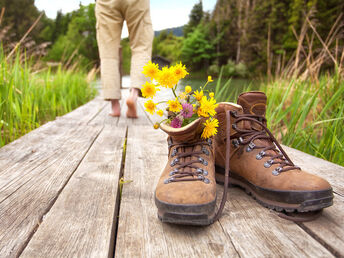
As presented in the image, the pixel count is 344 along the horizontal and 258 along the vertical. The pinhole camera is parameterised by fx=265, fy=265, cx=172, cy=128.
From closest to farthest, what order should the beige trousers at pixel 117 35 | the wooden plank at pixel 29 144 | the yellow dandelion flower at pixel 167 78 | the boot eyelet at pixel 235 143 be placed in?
1. the yellow dandelion flower at pixel 167 78
2. the boot eyelet at pixel 235 143
3. the wooden plank at pixel 29 144
4. the beige trousers at pixel 117 35

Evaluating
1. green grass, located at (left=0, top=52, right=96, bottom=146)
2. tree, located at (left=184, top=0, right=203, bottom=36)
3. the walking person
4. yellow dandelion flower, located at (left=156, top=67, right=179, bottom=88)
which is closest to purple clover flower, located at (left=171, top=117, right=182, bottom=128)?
yellow dandelion flower, located at (left=156, top=67, right=179, bottom=88)

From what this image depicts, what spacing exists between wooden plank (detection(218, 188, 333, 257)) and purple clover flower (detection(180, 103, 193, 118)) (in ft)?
0.96

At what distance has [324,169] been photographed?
1.07m

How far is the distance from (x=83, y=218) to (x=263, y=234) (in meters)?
0.47

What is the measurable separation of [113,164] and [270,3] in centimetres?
2741

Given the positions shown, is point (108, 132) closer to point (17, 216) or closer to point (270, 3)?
point (17, 216)

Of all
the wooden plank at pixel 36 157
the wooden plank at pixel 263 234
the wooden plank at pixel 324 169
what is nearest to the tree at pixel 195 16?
the wooden plank at pixel 36 157

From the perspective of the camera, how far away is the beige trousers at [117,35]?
7.22 feet

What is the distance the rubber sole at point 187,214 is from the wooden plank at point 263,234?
65 mm

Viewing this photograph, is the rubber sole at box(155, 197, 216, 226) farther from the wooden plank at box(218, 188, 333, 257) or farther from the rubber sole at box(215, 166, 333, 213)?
the rubber sole at box(215, 166, 333, 213)

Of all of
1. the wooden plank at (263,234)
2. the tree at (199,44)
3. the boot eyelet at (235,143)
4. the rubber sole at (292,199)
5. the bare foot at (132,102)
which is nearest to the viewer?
the wooden plank at (263,234)

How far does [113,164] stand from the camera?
1176mm

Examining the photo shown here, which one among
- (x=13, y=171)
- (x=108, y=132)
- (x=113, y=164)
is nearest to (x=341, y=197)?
(x=113, y=164)

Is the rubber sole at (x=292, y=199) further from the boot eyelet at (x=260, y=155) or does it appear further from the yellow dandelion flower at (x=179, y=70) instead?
the yellow dandelion flower at (x=179, y=70)
